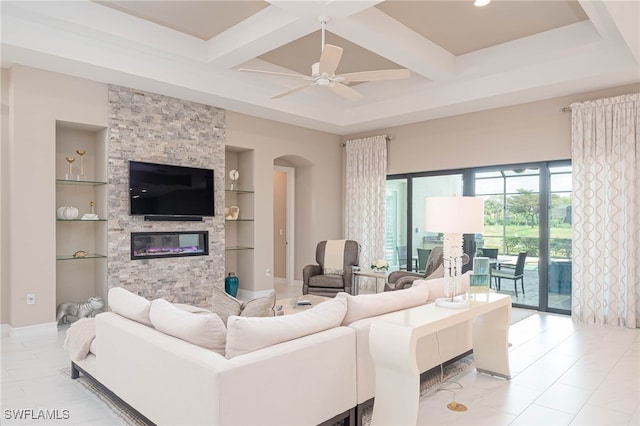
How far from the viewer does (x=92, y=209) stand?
5734 mm

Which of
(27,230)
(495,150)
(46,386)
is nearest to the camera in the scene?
(46,386)

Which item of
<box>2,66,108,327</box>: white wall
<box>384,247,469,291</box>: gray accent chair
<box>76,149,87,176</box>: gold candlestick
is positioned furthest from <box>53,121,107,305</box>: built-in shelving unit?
<box>384,247,469,291</box>: gray accent chair

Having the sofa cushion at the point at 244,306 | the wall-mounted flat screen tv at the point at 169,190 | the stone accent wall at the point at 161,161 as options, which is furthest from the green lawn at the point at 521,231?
the sofa cushion at the point at 244,306

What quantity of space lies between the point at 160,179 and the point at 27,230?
1681 millimetres

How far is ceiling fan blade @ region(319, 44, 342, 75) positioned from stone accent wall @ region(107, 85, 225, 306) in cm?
284

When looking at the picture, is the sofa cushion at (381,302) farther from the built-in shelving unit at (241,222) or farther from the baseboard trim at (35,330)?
the built-in shelving unit at (241,222)

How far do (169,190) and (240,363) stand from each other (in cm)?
440

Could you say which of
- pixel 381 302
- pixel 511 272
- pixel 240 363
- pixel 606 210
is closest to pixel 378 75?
pixel 381 302

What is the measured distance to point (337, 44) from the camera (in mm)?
5516

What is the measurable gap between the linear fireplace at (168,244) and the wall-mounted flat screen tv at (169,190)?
0.31 m

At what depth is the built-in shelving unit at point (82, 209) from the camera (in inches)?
216

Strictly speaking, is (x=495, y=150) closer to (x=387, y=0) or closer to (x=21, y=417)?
(x=387, y=0)

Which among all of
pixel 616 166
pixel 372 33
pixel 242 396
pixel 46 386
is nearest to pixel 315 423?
pixel 242 396

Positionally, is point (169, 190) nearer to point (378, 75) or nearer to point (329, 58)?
point (329, 58)
